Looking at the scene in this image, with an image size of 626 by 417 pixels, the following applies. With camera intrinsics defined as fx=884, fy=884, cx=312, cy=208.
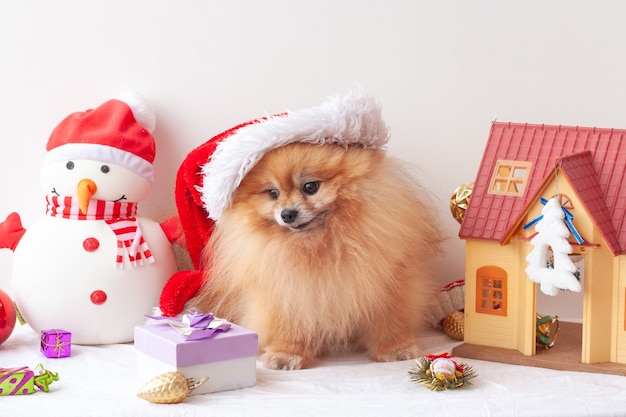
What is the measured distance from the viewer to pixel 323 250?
186cm

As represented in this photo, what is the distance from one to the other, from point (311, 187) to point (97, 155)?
1.75ft

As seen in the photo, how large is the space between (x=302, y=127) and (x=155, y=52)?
63cm

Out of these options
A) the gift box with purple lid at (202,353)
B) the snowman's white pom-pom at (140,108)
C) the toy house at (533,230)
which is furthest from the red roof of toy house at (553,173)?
the snowman's white pom-pom at (140,108)

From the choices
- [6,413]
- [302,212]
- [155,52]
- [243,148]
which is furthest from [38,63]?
[6,413]

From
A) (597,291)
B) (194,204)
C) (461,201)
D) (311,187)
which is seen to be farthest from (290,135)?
(597,291)

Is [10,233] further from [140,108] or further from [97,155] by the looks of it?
[140,108]

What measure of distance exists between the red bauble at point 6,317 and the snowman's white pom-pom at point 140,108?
0.53 m

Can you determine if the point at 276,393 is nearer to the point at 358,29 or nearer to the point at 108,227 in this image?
the point at 108,227

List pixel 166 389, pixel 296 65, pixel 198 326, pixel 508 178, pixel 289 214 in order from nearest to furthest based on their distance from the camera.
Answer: pixel 166 389, pixel 198 326, pixel 289 214, pixel 508 178, pixel 296 65

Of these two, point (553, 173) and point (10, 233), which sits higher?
point (553, 173)

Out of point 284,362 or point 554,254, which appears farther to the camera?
point 284,362

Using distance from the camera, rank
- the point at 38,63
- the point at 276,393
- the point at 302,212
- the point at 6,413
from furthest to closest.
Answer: the point at 38,63, the point at 302,212, the point at 276,393, the point at 6,413

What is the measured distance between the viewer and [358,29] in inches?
88.7

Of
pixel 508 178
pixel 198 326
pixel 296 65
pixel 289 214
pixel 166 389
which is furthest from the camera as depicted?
pixel 296 65
